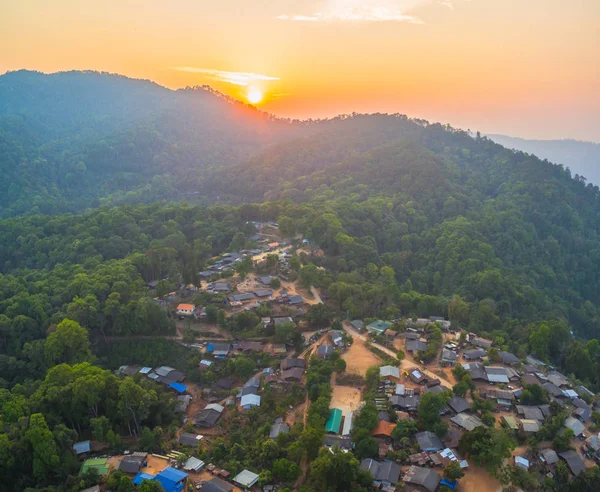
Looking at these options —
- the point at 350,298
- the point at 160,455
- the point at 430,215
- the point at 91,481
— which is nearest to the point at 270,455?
the point at 160,455

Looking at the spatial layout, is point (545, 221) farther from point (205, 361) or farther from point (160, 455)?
point (160, 455)

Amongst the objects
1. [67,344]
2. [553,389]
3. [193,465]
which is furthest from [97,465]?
[553,389]

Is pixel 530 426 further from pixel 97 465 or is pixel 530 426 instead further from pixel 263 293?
pixel 97 465

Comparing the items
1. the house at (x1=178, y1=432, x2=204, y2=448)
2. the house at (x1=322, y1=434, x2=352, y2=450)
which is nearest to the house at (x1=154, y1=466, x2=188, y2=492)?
the house at (x1=178, y1=432, x2=204, y2=448)

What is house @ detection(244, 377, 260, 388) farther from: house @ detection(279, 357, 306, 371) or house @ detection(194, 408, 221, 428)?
house @ detection(194, 408, 221, 428)

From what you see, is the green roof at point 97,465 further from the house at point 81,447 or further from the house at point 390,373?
the house at point 390,373

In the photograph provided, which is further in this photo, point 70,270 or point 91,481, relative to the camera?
point 70,270

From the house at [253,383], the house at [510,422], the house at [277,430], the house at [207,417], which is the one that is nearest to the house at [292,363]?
the house at [253,383]
